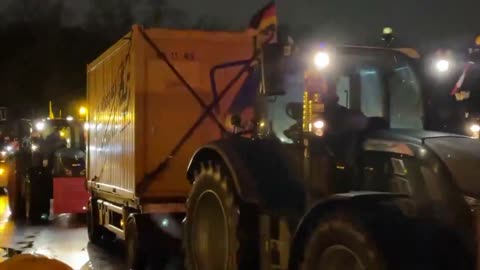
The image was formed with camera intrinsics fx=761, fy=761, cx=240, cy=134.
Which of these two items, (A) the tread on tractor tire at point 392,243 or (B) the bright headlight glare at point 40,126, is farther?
(B) the bright headlight glare at point 40,126

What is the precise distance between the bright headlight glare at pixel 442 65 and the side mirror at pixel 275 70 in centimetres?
126

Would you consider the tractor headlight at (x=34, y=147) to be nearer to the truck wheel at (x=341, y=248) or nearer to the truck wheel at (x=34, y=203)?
the truck wheel at (x=34, y=203)

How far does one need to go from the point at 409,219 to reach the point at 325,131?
124 cm

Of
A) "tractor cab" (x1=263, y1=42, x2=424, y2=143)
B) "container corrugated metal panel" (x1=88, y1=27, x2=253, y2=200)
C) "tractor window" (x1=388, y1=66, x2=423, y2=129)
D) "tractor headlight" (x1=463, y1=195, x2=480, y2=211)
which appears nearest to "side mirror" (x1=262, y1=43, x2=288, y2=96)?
"tractor cab" (x1=263, y1=42, x2=424, y2=143)

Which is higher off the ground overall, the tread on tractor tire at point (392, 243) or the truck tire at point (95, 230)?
the tread on tractor tire at point (392, 243)

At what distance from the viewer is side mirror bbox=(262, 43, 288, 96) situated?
238 inches

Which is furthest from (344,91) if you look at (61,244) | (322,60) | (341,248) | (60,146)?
(60,146)

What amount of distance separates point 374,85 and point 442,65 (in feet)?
1.84

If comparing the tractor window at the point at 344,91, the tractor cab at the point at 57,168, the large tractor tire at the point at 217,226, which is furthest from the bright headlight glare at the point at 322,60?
the tractor cab at the point at 57,168

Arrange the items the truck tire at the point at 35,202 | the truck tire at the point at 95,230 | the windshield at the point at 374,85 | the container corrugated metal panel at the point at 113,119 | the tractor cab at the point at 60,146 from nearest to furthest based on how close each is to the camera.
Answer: the windshield at the point at 374,85, the container corrugated metal panel at the point at 113,119, the truck tire at the point at 95,230, the tractor cab at the point at 60,146, the truck tire at the point at 35,202

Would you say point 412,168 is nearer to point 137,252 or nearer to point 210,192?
point 210,192

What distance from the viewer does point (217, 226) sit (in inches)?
288

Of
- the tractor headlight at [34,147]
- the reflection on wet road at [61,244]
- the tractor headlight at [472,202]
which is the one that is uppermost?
the tractor headlight at [34,147]

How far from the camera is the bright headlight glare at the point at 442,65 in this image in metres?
6.05
